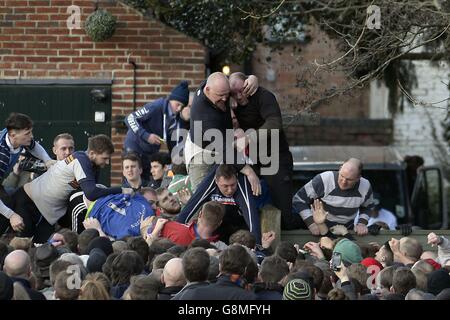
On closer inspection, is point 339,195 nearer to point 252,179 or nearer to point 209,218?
point 252,179

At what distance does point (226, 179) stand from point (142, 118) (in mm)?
3228

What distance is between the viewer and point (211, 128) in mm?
11398

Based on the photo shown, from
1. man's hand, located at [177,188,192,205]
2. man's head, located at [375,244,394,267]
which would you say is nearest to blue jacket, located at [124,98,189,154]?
man's hand, located at [177,188,192,205]

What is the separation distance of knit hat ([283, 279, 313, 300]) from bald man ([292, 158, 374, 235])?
3.70 meters

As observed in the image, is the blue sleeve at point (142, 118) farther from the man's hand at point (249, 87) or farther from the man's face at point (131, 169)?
the man's hand at point (249, 87)

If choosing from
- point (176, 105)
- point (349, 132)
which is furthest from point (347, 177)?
point (349, 132)

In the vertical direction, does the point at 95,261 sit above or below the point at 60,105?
below

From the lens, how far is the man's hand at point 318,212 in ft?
38.6

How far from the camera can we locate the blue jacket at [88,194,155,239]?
37.2 feet

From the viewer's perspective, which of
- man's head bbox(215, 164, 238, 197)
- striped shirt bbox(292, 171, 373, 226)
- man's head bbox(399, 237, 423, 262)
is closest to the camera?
man's head bbox(399, 237, 423, 262)

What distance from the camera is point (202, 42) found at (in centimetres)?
1602

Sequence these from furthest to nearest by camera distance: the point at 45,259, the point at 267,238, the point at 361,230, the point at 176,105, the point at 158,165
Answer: the point at 176,105 → the point at 158,165 → the point at 361,230 → the point at 267,238 → the point at 45,259

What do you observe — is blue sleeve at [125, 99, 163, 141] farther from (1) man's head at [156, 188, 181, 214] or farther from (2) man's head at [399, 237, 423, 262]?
(2) man's head at [399, 237, 423, 262]

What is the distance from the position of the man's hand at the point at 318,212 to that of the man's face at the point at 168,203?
1.30m
